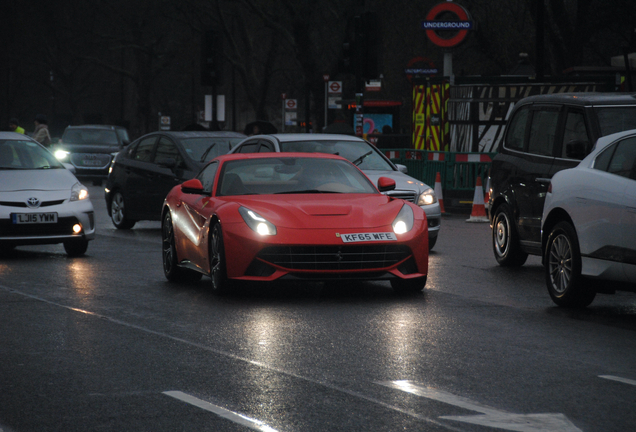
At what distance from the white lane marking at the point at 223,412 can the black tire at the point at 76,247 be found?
8.07 m

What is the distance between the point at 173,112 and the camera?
103375mm

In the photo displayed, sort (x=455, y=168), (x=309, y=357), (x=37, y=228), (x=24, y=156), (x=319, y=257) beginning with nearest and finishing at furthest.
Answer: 1. (x=309, y=357)
2. (x=319, y=257)
3. (x=37, y=228)
4. (x=24, y=156)
5. (x=455, y=168)

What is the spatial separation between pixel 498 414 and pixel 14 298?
5.59 m

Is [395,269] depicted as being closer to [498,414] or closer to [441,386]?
[441,386]

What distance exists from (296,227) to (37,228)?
4843mm

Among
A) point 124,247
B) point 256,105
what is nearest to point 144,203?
point 124,247

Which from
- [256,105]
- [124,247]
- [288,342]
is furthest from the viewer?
[256,105]

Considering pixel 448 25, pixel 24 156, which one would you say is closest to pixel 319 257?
pixel 24 156

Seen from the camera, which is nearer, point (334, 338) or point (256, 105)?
point (334, 338)

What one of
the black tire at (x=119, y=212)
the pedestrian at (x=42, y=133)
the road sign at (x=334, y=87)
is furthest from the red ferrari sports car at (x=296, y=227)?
the road sign at (x=334, y=87)

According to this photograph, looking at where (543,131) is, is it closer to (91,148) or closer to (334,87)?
(334,87)

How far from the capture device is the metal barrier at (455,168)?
22281 millimetres

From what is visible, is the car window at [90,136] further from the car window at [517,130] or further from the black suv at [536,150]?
the car window at [517,130]

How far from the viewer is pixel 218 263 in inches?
388
